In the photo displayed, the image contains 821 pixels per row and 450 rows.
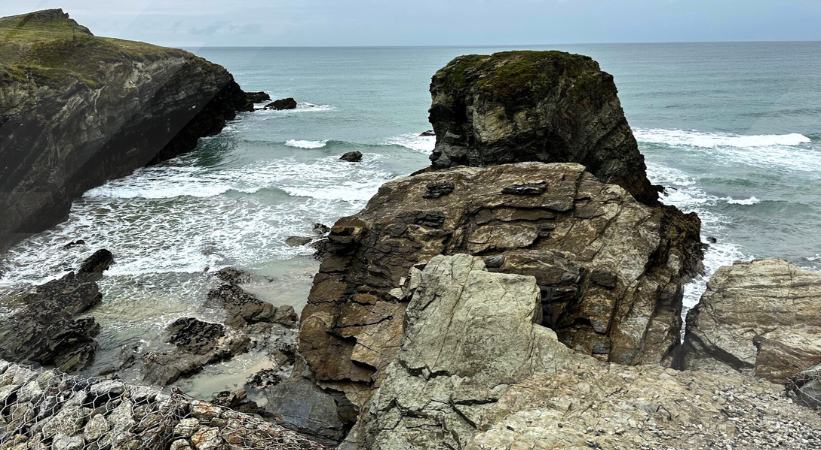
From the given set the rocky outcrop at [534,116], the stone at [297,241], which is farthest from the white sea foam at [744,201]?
the stone at [297,241]

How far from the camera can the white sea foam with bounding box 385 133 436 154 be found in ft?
177

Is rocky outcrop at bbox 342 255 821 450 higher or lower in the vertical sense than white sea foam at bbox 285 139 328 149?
higher

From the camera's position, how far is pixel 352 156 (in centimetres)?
4903

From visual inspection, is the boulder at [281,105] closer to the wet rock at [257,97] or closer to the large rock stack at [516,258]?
the wet rock at [257,97]

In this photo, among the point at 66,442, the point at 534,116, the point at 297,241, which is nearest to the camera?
the point at 66,442

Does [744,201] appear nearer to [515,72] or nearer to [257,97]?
[515,72]

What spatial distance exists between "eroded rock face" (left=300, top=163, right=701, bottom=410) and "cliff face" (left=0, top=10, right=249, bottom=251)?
23.0 metres

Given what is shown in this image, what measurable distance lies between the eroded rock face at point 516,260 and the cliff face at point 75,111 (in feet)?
75.3

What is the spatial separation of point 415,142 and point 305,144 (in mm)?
11981

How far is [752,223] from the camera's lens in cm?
3073

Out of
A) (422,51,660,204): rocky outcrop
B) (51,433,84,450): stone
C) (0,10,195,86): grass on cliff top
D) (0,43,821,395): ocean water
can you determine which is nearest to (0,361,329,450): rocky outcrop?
(51,433,84,450): stone

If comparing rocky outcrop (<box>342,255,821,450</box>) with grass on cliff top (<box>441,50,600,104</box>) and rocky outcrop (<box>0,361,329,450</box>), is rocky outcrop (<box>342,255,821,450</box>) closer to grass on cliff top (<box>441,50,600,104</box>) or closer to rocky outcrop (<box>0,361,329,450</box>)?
rocky outcrop (<box>0,361,329,450</box>)

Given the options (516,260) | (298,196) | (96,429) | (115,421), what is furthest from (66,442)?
(298,196)

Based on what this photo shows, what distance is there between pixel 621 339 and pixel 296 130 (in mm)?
57079
